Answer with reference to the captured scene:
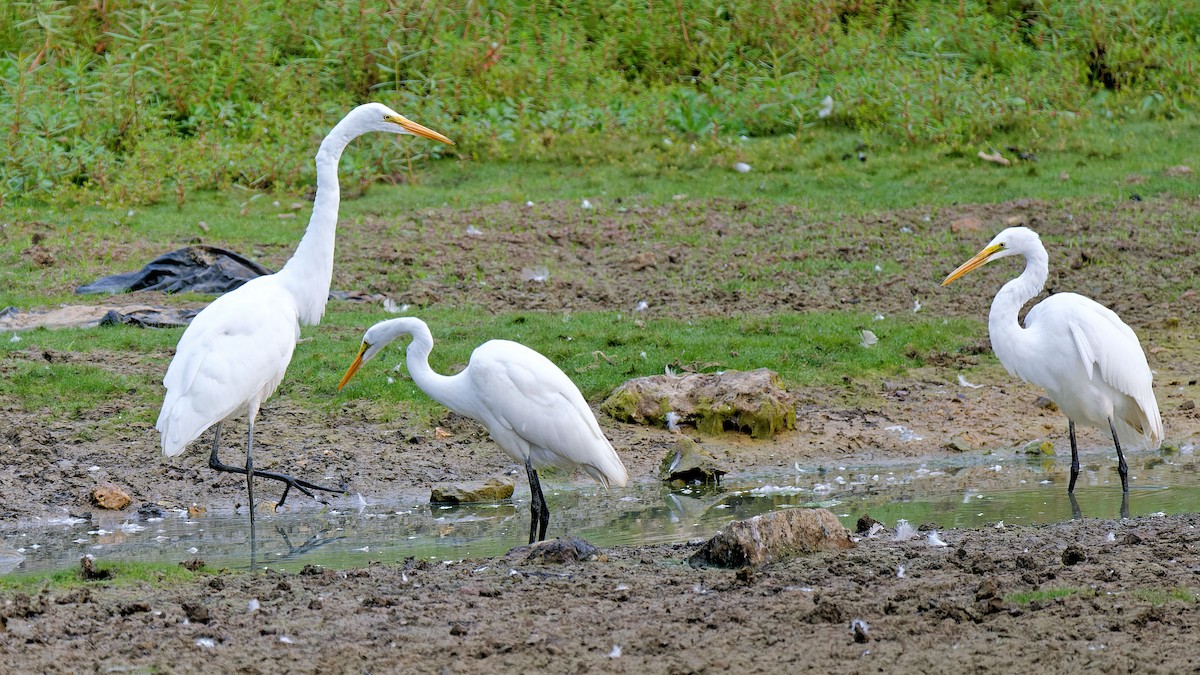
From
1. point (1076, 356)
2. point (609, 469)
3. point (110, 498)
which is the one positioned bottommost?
point (110, 498)

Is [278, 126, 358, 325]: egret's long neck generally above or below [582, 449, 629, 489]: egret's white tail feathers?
above

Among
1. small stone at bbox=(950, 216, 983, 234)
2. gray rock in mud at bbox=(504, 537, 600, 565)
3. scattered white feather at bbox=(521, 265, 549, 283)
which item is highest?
gray rock in mud at bbox=(504, 537, 600, 565)

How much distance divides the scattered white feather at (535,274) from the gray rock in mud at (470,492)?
12.5ft

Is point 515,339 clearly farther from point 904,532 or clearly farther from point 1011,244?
point 904,532

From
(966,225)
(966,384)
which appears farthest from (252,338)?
(966,225)

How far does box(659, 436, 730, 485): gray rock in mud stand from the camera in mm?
7945

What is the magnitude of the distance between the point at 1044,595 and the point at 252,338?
4364mm

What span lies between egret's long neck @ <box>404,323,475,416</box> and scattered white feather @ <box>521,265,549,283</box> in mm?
4353

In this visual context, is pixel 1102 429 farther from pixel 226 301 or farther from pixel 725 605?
pixel 226 301

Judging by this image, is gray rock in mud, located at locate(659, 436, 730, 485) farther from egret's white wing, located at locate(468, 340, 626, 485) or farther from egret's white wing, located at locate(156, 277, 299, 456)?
egret's white wing, located at locate(156, 277, 299, 456)

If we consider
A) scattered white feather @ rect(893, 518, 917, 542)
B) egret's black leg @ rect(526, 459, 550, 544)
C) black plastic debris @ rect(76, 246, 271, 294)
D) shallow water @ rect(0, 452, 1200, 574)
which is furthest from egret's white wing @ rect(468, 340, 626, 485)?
black plastic debris @ rect(76, 246, 271, 294)

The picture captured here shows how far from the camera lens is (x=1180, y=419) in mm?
8891

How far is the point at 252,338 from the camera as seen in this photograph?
283 inches

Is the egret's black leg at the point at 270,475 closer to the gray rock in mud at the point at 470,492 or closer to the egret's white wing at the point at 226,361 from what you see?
the egret's white wing at the point at 226,361
